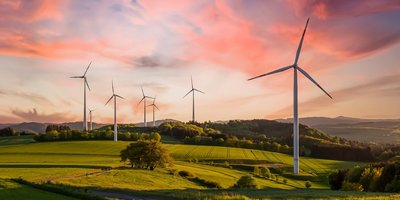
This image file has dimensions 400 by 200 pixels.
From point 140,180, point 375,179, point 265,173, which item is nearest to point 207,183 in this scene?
point 140,180

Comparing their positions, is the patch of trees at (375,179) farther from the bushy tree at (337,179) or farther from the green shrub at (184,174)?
the green shrub at (184,174)

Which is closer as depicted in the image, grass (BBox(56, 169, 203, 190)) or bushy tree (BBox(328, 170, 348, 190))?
grass (BBox(56, 169, 203, 190))

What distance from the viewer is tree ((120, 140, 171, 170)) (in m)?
110

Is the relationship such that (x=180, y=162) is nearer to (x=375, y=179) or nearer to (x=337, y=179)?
(x=337, y=179)

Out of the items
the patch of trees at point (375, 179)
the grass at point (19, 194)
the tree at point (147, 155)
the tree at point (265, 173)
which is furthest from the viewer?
the tree at point (265, 173)

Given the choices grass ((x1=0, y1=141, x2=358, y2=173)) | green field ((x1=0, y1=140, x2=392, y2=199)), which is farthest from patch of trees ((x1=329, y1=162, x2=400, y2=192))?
grass ((x1=0, y1=141, x2=358, y2=173))

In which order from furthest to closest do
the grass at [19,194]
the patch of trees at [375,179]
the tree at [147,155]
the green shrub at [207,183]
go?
the tree at [147,155] → the green shrub at [207,183] → the patch of trees at [375,179] → the grass at [19,194]

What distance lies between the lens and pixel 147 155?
362ft

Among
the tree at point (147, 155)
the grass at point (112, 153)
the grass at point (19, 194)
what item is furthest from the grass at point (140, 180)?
the grass at point (112, 153)

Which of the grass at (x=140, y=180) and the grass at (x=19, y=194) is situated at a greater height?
the grass at (x=19, y=194)

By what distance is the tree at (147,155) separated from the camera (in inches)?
4341

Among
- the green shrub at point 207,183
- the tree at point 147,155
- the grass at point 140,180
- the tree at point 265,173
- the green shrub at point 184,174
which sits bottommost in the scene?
the tree at point 265,173

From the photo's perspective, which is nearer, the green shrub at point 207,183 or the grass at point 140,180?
the grass at point 140,180

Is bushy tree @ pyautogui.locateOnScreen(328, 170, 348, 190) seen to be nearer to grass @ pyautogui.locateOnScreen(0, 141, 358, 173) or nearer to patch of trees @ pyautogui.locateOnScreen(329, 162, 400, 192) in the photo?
patch of trees @ pyautogui.locateOnScreen(329, 162, 400, 192)
